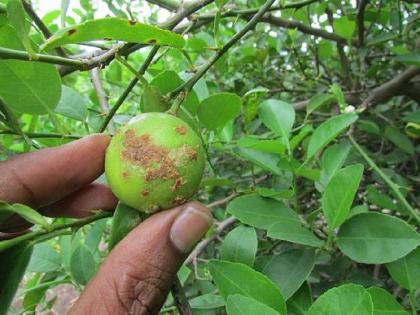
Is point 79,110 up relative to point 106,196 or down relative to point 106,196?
up

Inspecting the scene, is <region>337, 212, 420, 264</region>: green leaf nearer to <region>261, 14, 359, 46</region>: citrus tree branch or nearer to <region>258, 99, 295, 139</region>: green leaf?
<region>258, 99, 295, 139</region>: green leaf

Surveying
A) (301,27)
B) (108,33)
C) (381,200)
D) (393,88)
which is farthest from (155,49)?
(393,88)

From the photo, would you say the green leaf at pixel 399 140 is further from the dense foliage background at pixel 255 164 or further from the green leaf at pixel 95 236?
the green leaf at pixel 95 236

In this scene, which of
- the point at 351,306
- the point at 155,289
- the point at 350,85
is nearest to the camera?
the point at 351,306

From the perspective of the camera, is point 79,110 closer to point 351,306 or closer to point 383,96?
point 351,306

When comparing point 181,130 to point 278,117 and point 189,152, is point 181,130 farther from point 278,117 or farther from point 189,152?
point 278,117

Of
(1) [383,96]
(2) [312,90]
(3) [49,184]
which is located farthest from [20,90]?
(2) [312,90]

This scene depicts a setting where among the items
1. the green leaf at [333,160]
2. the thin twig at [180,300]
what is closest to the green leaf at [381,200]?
the green leaf at [333,160]
